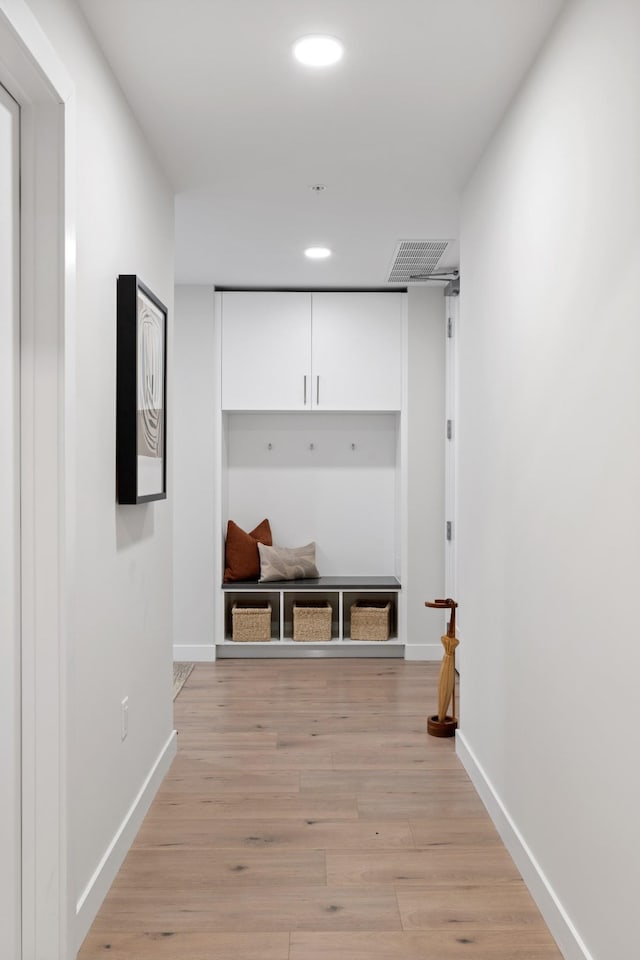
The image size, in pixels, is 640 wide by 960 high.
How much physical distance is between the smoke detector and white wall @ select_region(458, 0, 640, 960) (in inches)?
50.2

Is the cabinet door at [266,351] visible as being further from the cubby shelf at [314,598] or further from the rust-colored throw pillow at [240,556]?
the cubby shelf at [314,598]

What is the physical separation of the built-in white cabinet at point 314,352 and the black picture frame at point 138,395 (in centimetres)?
240

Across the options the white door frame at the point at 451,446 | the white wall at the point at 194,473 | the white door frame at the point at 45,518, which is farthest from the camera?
the white wall at the point at 194,473

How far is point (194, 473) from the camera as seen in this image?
17.7ft

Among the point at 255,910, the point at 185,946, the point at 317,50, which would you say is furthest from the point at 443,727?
the point at 317,50

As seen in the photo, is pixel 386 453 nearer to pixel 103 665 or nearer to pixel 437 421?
pixel 437 421

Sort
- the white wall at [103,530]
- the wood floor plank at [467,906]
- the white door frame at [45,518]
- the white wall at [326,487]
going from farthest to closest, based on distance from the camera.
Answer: the white wall at [326,487], the wood floor plank at [467,906], the white wall at [103,530], the white door frame at [45,518]

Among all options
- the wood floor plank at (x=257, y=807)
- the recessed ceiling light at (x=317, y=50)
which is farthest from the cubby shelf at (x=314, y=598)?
the recessed ceiling light at (x=317, y=50)

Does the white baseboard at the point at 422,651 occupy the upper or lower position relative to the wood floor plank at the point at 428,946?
upper

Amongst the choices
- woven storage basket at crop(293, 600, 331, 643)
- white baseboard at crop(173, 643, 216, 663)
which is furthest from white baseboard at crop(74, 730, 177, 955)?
woven storage basket at crop(293, 600, 331, 643)

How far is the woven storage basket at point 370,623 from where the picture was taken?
17.8 ft

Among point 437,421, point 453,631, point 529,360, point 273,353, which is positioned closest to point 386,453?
point 437,421

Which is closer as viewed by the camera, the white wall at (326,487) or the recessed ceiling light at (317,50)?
→ the recessed ceiling light at (317,50)

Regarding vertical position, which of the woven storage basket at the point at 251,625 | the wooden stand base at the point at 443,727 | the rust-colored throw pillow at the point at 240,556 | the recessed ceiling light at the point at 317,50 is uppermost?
the recessed ceiling light at the point at 317,50
